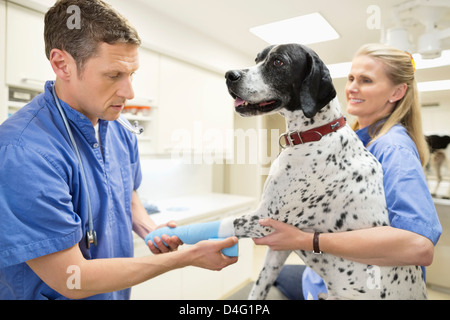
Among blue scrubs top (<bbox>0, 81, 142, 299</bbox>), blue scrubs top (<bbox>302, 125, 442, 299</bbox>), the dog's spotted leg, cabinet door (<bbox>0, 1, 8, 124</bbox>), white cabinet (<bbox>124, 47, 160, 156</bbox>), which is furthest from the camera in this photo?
white cabinet (<bbox>124, 47, 160, 156</bbox>)

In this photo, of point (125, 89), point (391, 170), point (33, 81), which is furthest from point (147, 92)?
point (391, 170)

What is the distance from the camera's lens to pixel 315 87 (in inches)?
A: 25.0

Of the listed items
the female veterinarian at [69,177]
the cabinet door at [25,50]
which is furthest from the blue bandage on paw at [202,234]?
the cabinet door at [25,50]

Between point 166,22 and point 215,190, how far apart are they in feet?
4.56

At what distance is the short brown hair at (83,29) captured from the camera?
0.62 m

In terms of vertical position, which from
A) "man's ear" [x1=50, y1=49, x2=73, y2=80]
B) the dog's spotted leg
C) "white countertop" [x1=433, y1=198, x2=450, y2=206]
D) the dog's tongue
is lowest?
the dog's spotted leg

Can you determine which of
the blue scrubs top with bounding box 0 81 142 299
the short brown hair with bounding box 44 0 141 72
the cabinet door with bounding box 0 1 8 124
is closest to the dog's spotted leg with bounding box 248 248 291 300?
the blue scrubs top with bounding box 0 81 142 299

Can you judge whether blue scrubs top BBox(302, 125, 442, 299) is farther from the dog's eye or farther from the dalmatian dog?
the dog's eye

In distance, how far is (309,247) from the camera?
0.72 metres

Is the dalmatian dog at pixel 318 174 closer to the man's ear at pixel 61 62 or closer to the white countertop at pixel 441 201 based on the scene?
the white countertop at pixel 441 201

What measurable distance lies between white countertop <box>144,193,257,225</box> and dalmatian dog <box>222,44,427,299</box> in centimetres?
94

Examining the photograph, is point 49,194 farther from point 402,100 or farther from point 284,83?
point 402,100

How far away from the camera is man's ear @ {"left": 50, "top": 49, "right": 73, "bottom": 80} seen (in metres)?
0.63

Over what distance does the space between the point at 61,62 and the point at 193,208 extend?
1.51m
